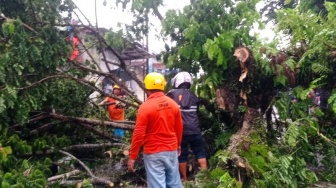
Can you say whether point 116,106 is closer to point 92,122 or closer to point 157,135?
point 92,122

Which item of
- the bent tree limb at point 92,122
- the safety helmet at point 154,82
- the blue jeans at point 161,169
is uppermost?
the safety helmet at point 154,82

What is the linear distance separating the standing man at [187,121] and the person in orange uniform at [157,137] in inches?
27.6

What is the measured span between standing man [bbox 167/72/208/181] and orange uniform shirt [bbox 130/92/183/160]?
0.72 m

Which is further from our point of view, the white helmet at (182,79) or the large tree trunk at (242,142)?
the white helmet at (182,79)

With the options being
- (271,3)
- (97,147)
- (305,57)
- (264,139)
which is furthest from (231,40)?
(271,3)

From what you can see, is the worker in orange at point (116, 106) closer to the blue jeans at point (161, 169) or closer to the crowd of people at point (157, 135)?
the crowd of people at point (157, 135)

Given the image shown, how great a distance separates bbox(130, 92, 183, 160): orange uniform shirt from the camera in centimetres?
412

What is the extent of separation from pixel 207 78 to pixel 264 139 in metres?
1.04

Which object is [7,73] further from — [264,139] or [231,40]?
[264,139]

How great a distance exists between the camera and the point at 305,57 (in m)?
5.01

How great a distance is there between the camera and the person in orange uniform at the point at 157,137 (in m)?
4.14

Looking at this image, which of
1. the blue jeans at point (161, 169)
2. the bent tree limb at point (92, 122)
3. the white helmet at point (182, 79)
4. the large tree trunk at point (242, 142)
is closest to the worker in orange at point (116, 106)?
the bent tree limb at point (92, 122)

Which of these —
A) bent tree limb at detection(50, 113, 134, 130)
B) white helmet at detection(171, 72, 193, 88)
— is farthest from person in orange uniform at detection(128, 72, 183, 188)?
bent tree limb at detection(50, 113, 134, 130)

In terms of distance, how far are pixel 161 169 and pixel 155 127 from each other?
0.44 meters
